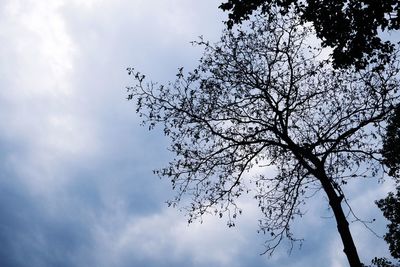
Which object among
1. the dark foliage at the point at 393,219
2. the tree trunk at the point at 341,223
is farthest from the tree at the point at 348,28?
the dark foliage at the point at 393,219

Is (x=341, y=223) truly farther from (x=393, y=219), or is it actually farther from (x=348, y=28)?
(x=393, y=219)

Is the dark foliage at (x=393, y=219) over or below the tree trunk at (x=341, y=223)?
over

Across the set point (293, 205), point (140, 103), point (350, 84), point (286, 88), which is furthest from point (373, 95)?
point (140, 103)

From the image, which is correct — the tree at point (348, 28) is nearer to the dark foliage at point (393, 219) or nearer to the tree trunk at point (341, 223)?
the tree trunk at point (341, 223)

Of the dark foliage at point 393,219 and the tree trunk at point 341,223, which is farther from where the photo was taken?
the dark foliage at point 393,219

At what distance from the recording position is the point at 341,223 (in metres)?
Answer: 11.9

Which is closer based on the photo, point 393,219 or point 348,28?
point 348,28

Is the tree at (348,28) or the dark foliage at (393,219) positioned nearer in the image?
the tree at (348,28)

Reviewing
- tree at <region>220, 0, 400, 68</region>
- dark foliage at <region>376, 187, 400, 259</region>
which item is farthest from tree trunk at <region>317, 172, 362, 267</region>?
dark foliage at <region>376, 187, 400, 259</region>

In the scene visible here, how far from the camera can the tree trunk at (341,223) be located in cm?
1123

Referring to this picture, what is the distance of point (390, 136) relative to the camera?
53.8 feet

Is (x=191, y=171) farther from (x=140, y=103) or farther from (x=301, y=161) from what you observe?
(x=301, y=161)

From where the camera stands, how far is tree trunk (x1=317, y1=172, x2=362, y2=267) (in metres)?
11.2

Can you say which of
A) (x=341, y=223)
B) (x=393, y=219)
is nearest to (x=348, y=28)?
(x=341, y=223)
